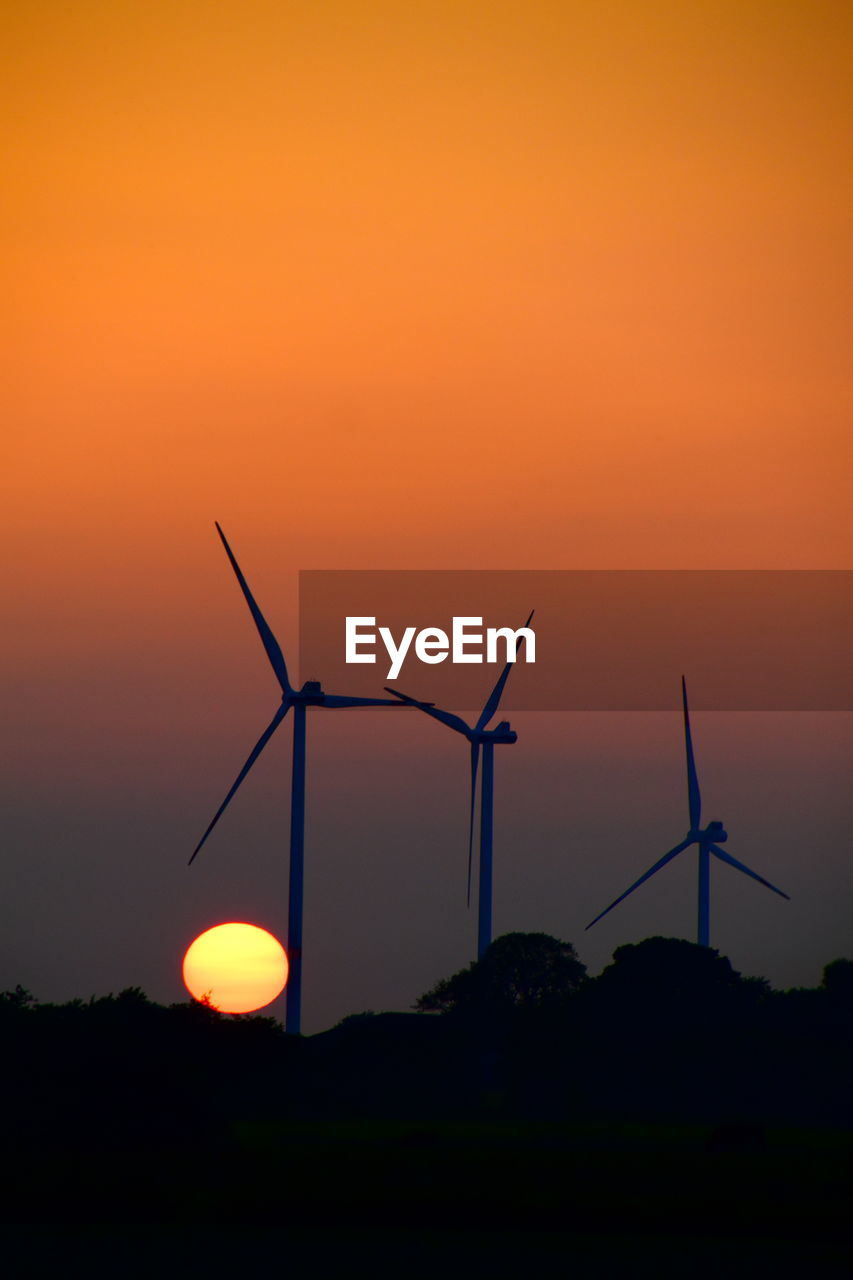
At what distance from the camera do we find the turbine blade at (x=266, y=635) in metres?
104

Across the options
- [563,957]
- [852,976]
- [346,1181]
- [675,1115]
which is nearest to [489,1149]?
[346,1181]

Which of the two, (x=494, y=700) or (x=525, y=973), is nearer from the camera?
(x=494, y=700)

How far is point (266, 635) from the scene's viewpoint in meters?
104

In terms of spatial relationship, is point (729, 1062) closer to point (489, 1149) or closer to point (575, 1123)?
point (575, 1123)

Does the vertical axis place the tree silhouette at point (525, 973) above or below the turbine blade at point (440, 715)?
below

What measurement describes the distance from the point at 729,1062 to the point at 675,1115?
9096 millimetres

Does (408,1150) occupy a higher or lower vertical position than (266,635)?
lower

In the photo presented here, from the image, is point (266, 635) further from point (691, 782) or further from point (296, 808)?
point (691, 782)

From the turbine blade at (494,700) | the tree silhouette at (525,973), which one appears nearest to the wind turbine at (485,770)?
the turbine blade at (494,700)

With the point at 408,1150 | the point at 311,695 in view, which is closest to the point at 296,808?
the point at 311,695

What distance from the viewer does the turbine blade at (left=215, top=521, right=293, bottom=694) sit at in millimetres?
103556

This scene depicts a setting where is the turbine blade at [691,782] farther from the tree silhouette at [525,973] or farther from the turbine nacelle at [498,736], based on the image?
the tree silhouette at [525,973]

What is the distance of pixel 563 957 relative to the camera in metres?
193

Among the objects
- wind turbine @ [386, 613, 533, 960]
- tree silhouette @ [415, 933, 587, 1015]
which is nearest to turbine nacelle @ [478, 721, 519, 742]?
wind turbine @ [386, 613, 533, 960]
